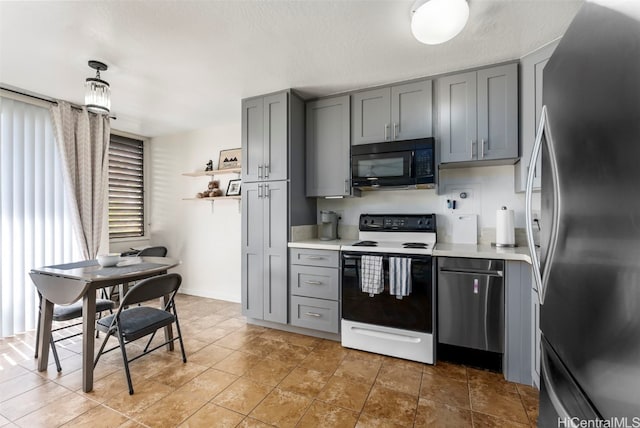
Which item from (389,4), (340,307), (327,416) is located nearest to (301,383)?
(327,416)

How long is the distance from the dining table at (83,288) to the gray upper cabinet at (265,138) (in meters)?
1.37

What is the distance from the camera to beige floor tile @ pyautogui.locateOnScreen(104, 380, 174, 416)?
181 centimetres

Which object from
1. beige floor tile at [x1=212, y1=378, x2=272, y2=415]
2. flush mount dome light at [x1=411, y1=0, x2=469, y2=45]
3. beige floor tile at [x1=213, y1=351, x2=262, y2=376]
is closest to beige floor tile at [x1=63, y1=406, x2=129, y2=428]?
beige floor tile at [x1=212, y1=378, x2=272, y2=415]

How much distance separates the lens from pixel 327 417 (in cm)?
174

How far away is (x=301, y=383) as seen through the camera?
6.88 ft

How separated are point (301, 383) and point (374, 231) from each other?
161 centimetres

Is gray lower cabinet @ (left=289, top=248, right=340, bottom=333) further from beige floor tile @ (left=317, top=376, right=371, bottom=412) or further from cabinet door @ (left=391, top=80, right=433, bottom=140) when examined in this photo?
cabinet door @ (left=391, top=80, right=433, bottom=140)

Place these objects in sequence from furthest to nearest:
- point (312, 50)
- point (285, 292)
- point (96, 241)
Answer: point (96, 241) → point (285, 292) → point (312, 50)

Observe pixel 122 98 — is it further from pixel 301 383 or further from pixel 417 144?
pixel 301 383

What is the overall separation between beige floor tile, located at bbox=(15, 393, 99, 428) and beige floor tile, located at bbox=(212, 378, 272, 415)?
80 cm

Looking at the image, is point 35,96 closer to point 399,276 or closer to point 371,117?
point 371,117

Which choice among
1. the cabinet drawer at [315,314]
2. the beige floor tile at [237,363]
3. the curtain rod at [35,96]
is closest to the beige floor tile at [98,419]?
the beige floor tile at [237,363]

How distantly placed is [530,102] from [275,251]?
2589mm

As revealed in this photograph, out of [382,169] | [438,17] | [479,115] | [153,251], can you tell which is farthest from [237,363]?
[479,115]
